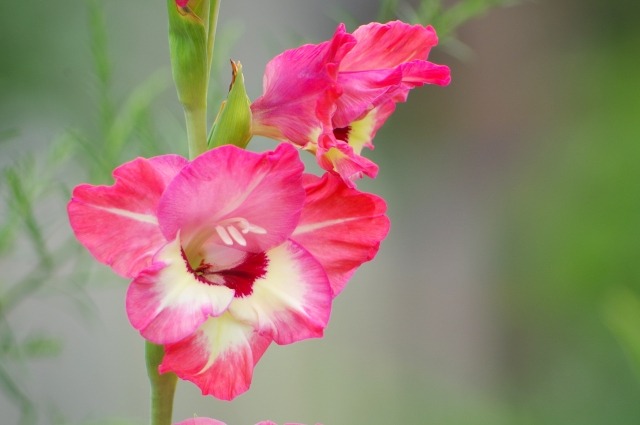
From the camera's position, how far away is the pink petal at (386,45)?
342mm

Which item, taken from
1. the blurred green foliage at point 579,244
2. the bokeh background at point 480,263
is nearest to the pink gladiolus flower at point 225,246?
the bokeh background at point 480,263

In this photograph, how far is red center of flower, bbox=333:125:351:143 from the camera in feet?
1.23

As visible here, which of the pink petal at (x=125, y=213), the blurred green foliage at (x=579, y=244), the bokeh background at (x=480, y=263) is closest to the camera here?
the pink petal at (x=125, y=213)

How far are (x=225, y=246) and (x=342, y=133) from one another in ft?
0.25

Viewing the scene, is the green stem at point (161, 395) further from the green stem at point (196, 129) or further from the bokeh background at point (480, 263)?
the bokeh background at point (480, 263)

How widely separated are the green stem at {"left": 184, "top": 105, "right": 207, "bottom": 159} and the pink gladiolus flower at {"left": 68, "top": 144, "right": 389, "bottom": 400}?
0.04m

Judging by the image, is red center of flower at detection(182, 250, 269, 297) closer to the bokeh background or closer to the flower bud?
the flower bud

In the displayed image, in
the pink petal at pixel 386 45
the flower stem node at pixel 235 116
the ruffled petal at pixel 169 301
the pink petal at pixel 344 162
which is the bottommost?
the ruffled petal at pixel 169 301

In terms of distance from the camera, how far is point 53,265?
72cm

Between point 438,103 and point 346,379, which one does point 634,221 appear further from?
point 346,379

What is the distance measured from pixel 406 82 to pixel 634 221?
68.3 inches

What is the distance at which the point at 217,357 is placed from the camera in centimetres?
32

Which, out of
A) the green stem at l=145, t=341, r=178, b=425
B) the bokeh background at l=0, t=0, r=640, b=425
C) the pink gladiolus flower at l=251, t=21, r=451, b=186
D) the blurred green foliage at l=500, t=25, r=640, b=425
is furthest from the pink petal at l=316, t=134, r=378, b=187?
the blurred green foliage at l=500, t=25, r=640, b=425

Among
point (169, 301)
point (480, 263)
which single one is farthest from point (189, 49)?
point (480, 263)
